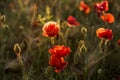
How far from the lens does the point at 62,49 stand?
173 cm

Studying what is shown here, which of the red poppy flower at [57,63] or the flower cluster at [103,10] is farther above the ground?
the flower cluster at [103,10]

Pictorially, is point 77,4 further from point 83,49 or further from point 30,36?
point 83,49

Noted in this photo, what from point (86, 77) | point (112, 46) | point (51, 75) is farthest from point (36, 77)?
point (112, 46)

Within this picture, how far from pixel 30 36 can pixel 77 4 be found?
789 millimetres

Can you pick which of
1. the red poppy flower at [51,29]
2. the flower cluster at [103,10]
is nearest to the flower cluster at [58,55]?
the red poppy flower at [51,29]

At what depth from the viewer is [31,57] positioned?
229cm

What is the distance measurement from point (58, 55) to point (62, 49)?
35 millimetres

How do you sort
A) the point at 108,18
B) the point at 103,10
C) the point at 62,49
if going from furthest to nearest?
the point at 108,18 → the point at 103,10 → the point at 62,49

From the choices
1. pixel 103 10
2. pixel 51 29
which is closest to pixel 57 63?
pixel 51 29

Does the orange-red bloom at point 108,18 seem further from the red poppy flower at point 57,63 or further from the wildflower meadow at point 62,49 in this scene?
the red poppy flower at point 57,63

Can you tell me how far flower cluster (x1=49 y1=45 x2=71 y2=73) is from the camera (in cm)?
172

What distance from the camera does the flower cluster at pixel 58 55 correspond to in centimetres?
172

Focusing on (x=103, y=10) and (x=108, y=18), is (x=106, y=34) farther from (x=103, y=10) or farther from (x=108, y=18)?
(x=108, y=18)

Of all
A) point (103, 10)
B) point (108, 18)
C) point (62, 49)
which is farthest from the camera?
point (108, 18)
